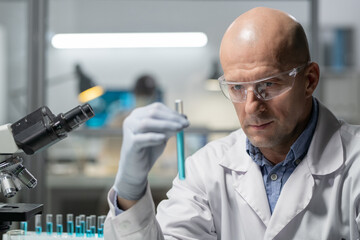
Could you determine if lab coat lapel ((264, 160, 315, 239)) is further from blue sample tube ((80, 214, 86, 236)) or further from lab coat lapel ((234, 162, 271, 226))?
blue sample tube ((80, 214, 86, 236))

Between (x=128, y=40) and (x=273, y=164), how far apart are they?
285 centimetres

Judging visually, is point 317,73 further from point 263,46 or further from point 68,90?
point 68,90

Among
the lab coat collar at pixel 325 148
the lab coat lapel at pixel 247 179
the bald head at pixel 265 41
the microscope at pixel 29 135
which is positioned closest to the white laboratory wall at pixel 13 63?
the microscope at pixel 29 135

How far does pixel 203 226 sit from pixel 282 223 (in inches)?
11.0

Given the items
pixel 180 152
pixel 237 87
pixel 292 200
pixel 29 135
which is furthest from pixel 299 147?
pixel 29 135

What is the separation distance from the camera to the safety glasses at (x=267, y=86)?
1.44 metres

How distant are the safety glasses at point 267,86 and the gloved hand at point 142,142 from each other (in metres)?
0.35

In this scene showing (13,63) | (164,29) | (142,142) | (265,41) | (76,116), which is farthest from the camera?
(164,29)

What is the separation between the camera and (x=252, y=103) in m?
1.43

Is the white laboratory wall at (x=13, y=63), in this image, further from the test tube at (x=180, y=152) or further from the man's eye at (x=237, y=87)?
the test tube at (x=180, y=152)

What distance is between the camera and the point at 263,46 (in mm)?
1462

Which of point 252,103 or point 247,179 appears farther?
point 247,179

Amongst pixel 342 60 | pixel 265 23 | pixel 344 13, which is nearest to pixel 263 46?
pixel 265 23

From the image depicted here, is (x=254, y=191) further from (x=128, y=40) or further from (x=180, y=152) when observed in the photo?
(x=128, y=40)
